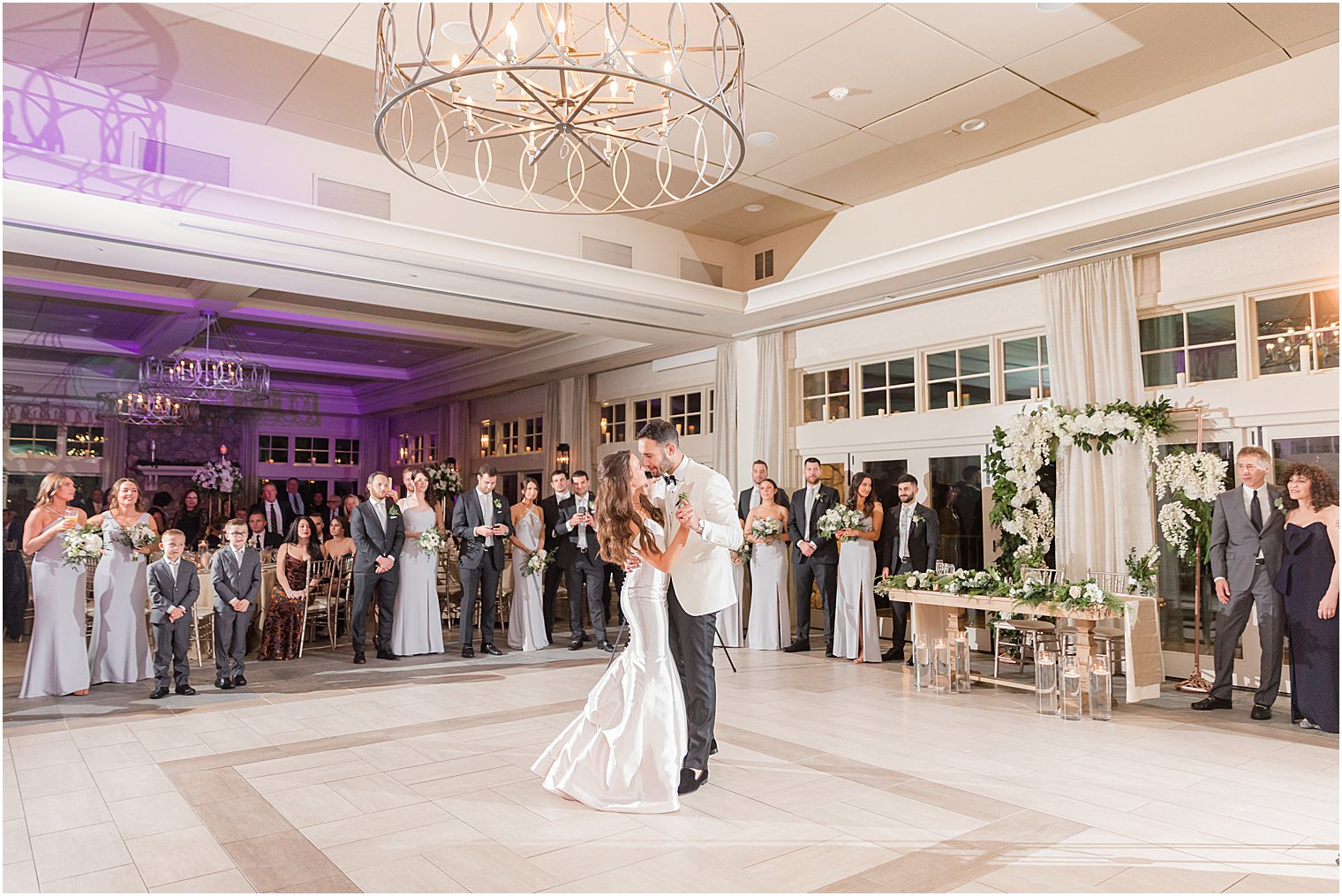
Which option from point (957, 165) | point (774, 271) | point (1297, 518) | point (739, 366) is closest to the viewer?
point (1297, 518)

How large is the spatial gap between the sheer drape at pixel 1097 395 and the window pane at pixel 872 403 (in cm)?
217

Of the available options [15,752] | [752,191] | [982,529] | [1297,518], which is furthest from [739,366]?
[15,752]

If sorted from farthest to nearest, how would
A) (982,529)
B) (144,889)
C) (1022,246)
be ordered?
(982,529), (1022,246), (144,889)

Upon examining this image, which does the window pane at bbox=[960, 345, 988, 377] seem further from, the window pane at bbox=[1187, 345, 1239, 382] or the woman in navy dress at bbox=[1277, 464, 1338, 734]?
the woman in navy dress at bbox=[1277, 464, 1338, 734]

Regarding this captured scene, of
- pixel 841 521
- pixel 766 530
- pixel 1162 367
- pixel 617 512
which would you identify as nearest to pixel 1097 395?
pixel 1162 367

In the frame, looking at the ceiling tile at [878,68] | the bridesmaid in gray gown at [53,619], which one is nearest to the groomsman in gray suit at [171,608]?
the bridesmaid in gray gown at [53,619]

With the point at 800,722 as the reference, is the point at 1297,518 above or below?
above

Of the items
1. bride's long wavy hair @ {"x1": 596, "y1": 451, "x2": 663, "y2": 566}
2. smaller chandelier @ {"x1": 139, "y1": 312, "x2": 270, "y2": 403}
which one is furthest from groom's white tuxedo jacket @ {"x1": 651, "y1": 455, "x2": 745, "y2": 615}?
smaller chandelier @ {"x1": 139, "y1": 312, "x2": 270, "y2": 403}

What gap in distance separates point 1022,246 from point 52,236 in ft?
24.7

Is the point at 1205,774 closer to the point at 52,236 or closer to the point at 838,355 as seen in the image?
the point at 838,355

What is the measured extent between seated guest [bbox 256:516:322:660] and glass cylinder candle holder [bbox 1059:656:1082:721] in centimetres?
667

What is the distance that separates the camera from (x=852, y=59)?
19.7 ft

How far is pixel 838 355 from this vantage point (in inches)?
399

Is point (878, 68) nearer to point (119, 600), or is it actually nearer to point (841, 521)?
point (841, 521)
